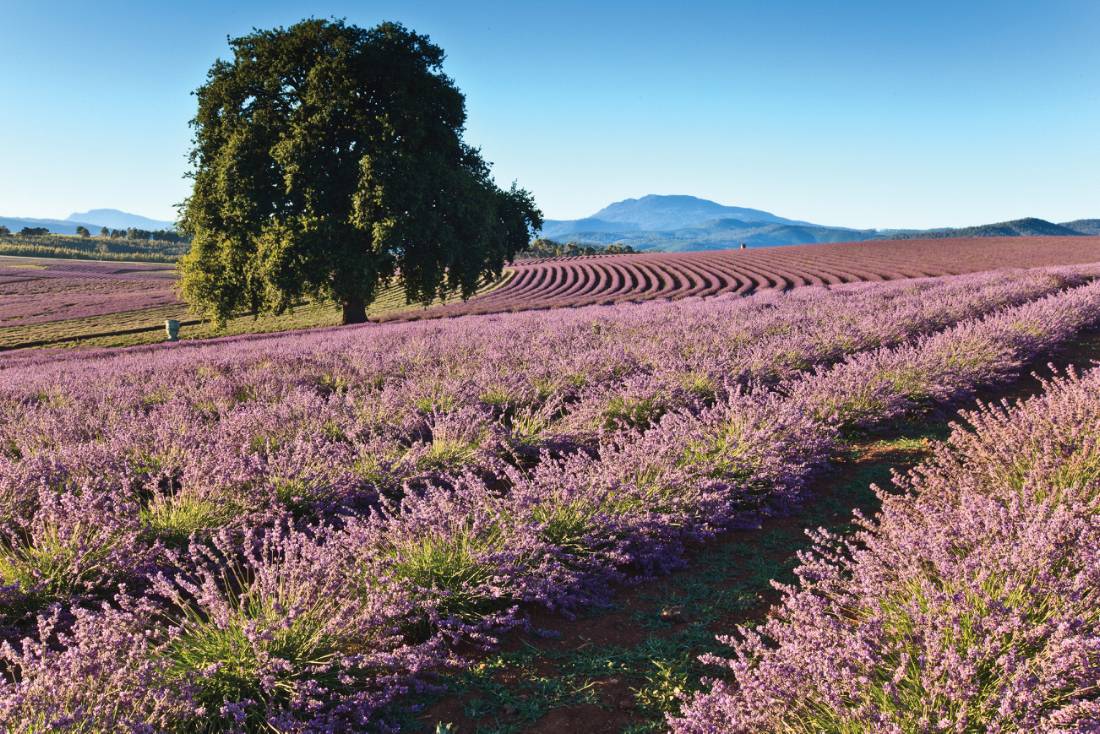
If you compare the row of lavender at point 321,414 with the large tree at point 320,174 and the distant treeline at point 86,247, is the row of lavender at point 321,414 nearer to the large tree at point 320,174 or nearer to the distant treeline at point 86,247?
the large tree at point 320,174

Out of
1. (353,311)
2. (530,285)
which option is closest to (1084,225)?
(530,285)

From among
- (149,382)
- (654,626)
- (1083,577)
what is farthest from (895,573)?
(149,382)

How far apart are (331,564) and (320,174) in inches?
544

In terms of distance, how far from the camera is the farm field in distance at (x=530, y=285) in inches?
878

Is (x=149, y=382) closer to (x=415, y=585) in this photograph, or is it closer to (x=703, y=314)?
(x=415, y=585)

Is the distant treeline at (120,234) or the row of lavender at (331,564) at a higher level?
the distant treeline at (120,234)

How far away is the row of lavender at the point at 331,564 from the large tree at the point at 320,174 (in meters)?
9.40

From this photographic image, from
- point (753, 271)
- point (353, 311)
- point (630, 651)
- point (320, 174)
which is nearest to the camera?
point (630, 651)

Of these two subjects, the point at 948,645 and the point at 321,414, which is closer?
the point at 948,645

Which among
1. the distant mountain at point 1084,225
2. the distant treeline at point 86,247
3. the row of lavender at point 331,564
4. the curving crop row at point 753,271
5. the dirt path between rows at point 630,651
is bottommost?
the dirt path between rows at point 630,651

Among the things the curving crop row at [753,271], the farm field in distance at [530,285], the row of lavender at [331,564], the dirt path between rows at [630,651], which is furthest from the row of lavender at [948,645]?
the curving crop row at [753,271]

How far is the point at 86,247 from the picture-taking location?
73.9 meters

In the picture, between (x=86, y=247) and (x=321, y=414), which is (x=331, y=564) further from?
(x=86, y=247)

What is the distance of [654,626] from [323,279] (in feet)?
44.1
